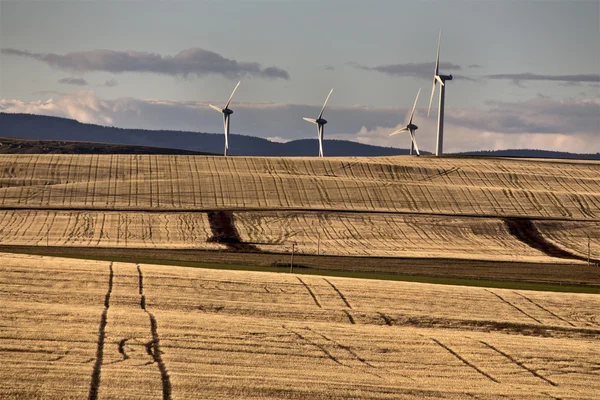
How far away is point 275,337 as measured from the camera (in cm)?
3362

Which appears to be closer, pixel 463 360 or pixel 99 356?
pixel 99 356

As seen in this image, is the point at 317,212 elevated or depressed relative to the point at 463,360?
depressed

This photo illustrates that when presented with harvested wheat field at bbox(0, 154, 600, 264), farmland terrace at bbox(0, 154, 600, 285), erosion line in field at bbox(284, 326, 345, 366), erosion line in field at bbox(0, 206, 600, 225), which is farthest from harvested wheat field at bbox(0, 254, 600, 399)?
erosion line in field at bbox(0, 206, 600, 225)

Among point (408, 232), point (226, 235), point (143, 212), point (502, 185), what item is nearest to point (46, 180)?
point (143, 212)

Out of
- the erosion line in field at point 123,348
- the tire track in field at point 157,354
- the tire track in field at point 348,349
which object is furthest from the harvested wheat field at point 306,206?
the erosion line in field at point 123,348

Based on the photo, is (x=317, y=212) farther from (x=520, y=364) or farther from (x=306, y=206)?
(x=520, y=364)

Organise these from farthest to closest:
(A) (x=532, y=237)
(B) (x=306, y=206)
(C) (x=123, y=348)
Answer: (B) (x=306, y=206) < (A) (x=532, y=237) < (C) (x=123, y=348)

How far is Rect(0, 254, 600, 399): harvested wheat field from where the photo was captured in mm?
27297

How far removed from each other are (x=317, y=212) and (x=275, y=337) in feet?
205

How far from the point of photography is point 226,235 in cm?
8456

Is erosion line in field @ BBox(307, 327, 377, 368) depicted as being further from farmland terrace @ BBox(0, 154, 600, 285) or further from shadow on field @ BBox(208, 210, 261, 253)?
shadow on field @ BBox(208, 210, 261, 253)

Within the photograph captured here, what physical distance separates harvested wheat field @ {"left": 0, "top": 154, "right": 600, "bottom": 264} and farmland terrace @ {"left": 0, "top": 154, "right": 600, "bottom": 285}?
19cm

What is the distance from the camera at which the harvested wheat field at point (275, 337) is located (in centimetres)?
2730

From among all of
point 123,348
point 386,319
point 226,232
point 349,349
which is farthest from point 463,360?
point 226,232
